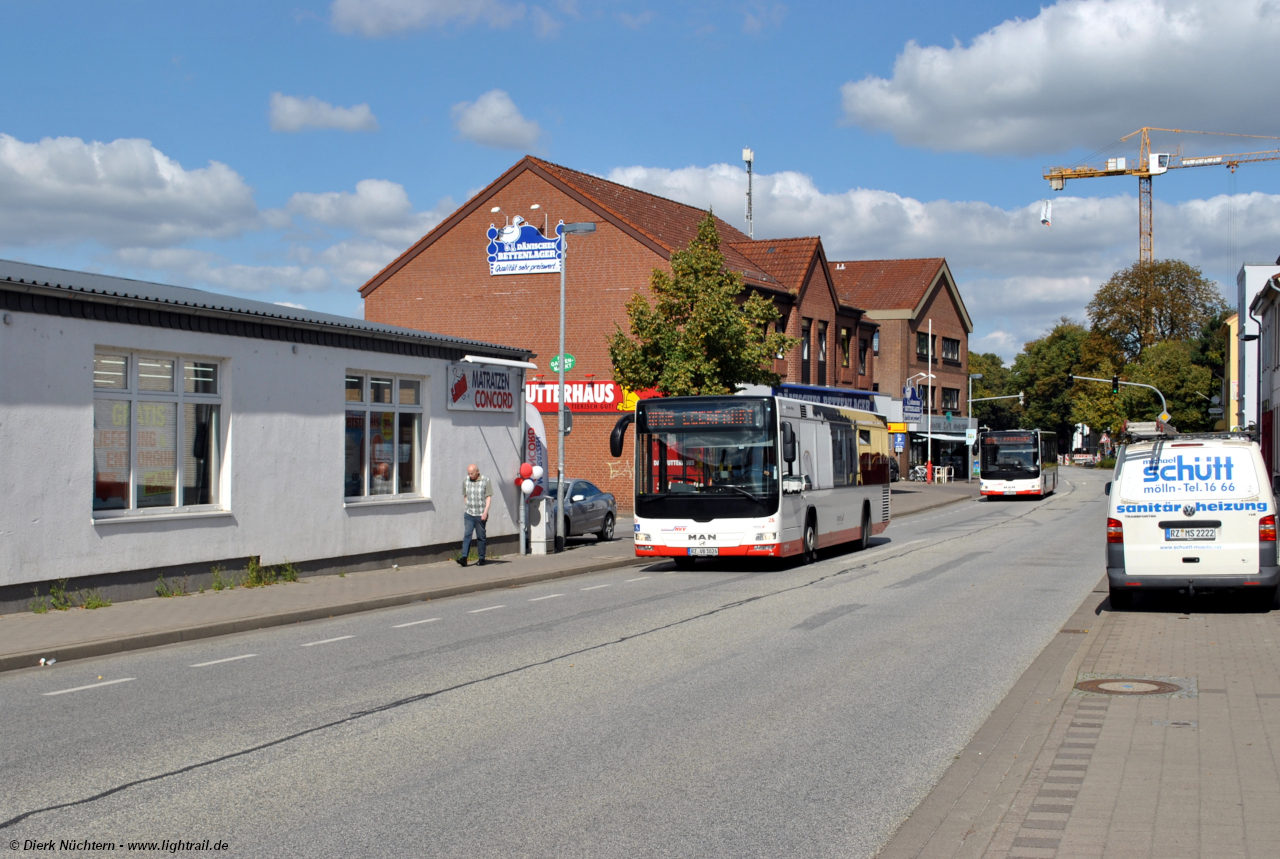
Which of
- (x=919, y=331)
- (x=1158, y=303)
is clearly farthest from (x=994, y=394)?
(x=919, y=331)

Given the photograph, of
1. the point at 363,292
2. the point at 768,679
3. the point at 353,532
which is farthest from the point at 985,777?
the point at 363,292

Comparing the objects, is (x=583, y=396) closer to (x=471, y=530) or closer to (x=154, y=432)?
(x=471, y=530)

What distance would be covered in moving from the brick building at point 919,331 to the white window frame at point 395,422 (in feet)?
173

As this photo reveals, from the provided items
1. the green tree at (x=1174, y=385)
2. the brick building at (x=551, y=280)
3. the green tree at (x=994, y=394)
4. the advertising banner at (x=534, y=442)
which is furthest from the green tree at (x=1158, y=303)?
the advertising banner at (x=534, y=442)

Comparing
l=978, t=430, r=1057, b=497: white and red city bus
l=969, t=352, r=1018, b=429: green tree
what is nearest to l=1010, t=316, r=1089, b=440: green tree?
l=969, t=352, r=1018, b=429: green tree

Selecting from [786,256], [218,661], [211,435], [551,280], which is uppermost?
Result: [786,256]

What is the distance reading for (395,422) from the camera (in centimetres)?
1953

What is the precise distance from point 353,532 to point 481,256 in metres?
28.0

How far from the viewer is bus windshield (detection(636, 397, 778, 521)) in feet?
63.4

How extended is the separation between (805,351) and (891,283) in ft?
80.1

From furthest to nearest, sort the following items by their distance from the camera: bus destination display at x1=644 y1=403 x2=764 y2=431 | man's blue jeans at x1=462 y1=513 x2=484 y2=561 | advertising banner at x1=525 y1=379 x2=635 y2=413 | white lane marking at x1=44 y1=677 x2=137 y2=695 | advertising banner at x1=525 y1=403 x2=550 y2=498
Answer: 1. advertising banner at x1=525 y1=379 x2=635 y2=413
2. advertising banner at x1=525 y1=403 x2=550 y2=498
3. man's blue jeans at x1=462 y1=513 x2=484 y2=561
4. bus destination display at x1=644 y1=403 x2=764 y2=431
5. white lane marking at x1=44 y1=677 x2=137 y2=695

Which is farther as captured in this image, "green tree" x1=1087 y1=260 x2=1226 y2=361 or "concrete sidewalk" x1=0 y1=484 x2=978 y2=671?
"green tree" x1=1087 y1=260 x2=1226 y2=361

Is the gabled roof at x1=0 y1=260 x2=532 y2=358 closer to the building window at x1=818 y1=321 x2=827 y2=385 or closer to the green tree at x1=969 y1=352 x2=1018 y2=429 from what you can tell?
the building window at x1=818 y1=321 x2=827 y2=385

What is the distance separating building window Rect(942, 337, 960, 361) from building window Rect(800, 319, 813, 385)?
91.9 ft
